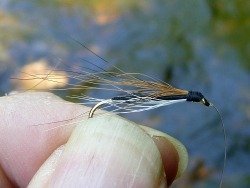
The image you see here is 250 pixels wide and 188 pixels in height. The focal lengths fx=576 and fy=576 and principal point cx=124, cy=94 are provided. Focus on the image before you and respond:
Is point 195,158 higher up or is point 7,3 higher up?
point 7,3

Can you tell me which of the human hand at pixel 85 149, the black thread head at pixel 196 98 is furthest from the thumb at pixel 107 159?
the black thread head at pixel 196 98

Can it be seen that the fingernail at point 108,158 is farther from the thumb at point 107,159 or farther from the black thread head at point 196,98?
the black thread head at point 196,98

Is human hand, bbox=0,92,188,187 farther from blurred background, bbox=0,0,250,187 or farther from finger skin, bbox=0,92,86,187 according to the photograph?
blurred background, bbox=0,0,250,187

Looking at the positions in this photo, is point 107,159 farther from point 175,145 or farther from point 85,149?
point 175,145

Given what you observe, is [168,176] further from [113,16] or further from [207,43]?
[113,16]

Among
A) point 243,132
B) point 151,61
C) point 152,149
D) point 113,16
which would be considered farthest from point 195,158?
point 152,149
